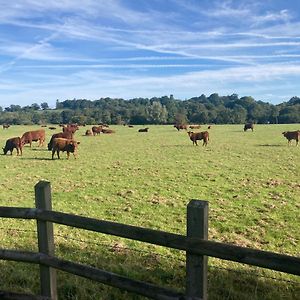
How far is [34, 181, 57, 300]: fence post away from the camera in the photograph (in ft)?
14.4

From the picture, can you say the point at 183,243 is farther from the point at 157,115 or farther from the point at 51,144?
the point at 157,115

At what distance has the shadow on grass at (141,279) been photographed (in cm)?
525

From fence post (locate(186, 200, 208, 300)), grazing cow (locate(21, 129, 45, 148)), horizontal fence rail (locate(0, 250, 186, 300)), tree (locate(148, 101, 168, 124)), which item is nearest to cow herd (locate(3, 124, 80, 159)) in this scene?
grazing cow (locate(21, 129, 45, 148))

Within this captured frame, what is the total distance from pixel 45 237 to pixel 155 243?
4.99 ft

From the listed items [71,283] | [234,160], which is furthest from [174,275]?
[234,160]

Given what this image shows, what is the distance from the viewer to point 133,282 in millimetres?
3861

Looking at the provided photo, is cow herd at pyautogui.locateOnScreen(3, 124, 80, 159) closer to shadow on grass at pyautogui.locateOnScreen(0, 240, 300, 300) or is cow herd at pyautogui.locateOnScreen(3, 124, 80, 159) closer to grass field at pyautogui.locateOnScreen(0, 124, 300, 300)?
grass field at pyautogui.locateOnScreen(0, 124, 300, 300)

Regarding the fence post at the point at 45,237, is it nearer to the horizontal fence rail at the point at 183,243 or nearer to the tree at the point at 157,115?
the horizontal fence rail at the point at 183,243

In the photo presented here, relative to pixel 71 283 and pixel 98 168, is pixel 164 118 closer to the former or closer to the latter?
pixel 98 168

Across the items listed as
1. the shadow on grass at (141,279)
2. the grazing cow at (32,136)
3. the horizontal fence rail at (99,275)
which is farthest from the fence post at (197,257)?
the grazing cow at (32,136)

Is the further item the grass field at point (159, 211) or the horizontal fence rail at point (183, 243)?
the grass field at point (159, 211)

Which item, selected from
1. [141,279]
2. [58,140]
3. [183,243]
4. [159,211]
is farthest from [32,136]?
[183,243]

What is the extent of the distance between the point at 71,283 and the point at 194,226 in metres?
2.82

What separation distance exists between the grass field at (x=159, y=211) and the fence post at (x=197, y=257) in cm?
182
